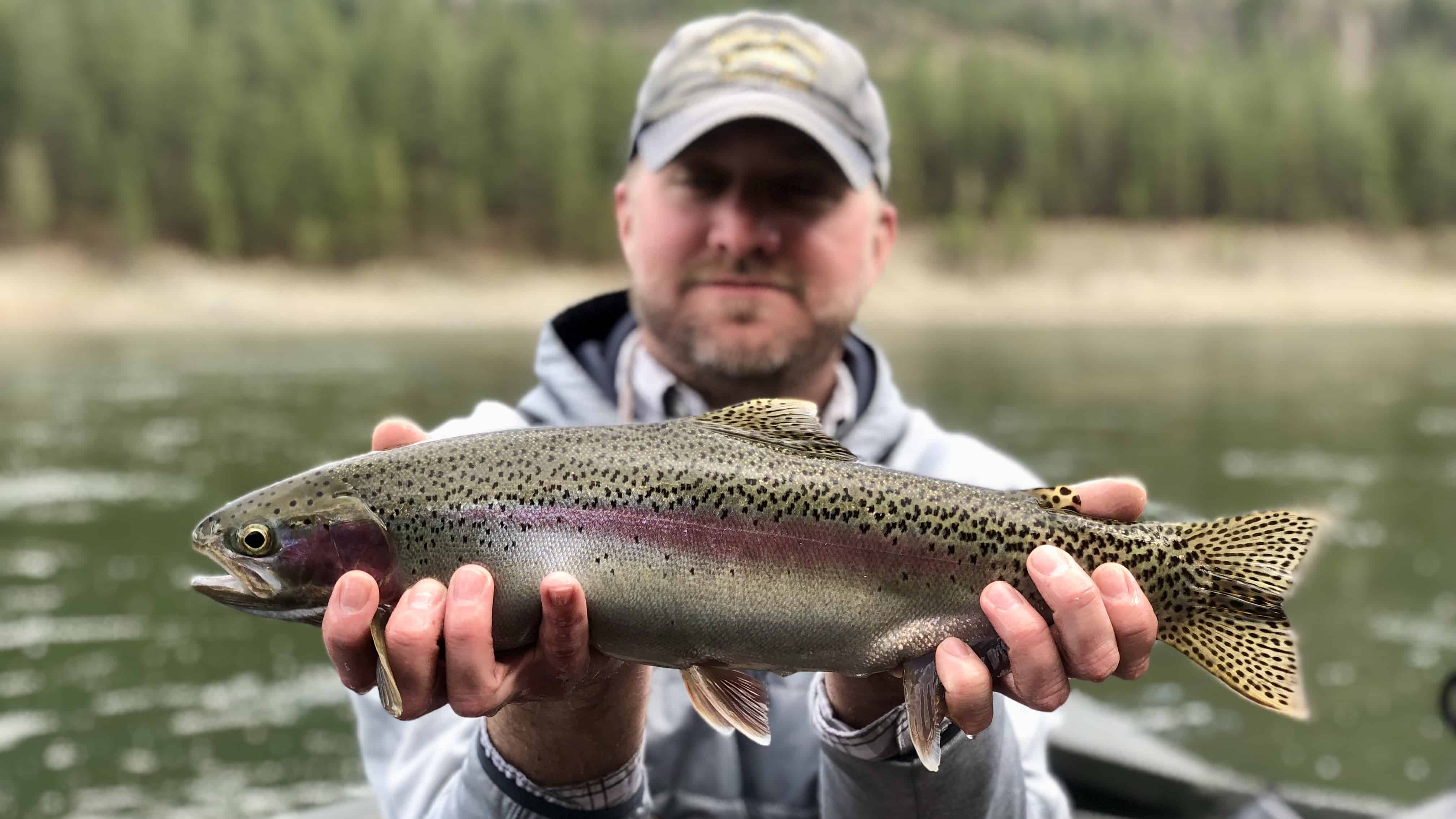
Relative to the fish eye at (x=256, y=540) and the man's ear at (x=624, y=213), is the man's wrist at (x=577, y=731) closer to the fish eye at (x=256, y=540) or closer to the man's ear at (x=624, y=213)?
the fish eye at (x=256, y=540)

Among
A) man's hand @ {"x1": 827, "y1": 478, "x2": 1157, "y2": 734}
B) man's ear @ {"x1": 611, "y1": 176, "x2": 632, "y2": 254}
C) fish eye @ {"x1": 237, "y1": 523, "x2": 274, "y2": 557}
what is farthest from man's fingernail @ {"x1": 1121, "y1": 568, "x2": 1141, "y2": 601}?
man's ear @ {"x1": 611, "y1": 176, "x2": 632, "y2": 254}

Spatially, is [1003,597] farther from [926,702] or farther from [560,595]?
[560,595]

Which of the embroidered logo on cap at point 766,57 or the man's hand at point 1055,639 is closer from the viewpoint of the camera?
the man's hand at point 1055,639

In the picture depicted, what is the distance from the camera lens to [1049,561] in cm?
219

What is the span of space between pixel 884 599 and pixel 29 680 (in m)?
7.99

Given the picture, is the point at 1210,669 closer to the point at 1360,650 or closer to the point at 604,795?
the point at 604,795

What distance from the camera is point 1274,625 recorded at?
2.33 meters

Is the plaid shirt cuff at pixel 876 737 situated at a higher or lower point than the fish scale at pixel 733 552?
lower

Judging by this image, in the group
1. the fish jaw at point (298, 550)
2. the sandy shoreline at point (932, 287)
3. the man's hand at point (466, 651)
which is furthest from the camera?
the sandy shoreline at point (932, 287)

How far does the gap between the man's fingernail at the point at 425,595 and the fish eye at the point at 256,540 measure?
0.29 m

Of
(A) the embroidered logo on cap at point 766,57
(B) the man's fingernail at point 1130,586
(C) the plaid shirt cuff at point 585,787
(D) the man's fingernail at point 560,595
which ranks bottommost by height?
(C) the plaid shirt cuff at point 585,787

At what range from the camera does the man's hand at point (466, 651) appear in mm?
2121

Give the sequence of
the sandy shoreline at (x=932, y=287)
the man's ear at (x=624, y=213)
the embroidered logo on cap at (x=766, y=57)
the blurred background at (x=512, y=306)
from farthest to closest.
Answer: the sandy shoreline at (x=932, y=287) → the blurred background at (x=512, y=306) → the man's ear at (x=624, y=213) → the embroidered logo on cap at (x=766, y=57)

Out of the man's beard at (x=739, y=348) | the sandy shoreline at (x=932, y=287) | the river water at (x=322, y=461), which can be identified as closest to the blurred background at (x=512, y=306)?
the river water at (x=322, y=461)
